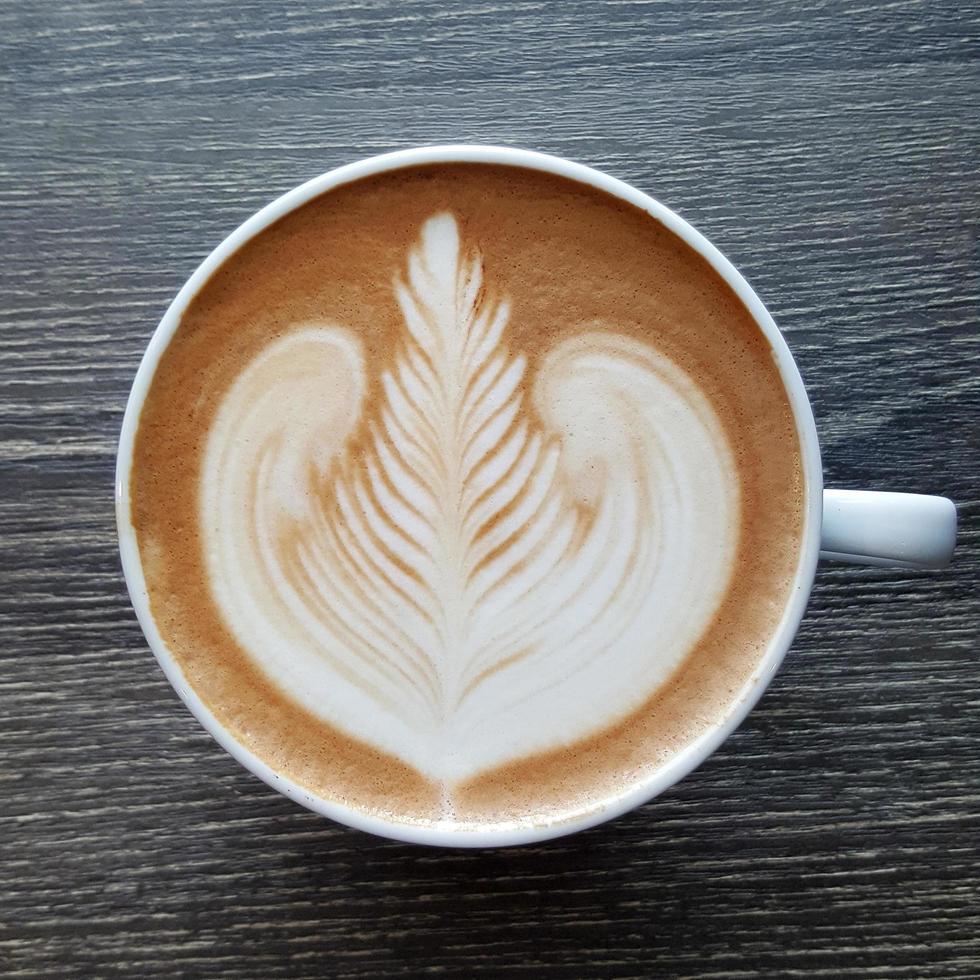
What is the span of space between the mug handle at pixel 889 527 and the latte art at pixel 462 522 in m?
0.10

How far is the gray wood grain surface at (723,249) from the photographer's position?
104 centimetres

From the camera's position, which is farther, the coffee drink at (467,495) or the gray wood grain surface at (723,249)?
the gray wood grain surface at (723,249)

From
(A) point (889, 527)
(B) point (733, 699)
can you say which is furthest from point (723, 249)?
(B) point (733, 699)

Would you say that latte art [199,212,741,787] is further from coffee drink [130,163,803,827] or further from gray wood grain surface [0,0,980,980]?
gray wood grain surface [0,0,980,980]

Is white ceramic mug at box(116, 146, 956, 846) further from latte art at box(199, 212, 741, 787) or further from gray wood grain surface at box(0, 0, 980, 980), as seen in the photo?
gray wood grain surface at box(0, 0, 980, 980)

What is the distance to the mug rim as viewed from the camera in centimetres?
83

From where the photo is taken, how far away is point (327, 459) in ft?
2.77

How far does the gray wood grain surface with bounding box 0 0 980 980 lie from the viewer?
1.04 metres

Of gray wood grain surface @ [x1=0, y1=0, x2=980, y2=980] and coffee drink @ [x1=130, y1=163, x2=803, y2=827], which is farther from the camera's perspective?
gray wood grain surface @ [x1=0, y1=0, x2=980, y2=980]

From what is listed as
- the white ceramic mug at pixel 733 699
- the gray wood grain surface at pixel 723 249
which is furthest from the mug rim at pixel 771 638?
the gray wood grain surface at pixel 723 249

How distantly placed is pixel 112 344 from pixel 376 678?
48 cm

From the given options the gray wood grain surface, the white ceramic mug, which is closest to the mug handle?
the white ceramic mug

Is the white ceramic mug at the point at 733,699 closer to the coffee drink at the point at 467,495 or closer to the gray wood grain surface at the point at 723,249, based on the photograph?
the coffee drink at the point at 467,495

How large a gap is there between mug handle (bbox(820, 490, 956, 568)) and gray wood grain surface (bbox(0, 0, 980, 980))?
6.6 inches
